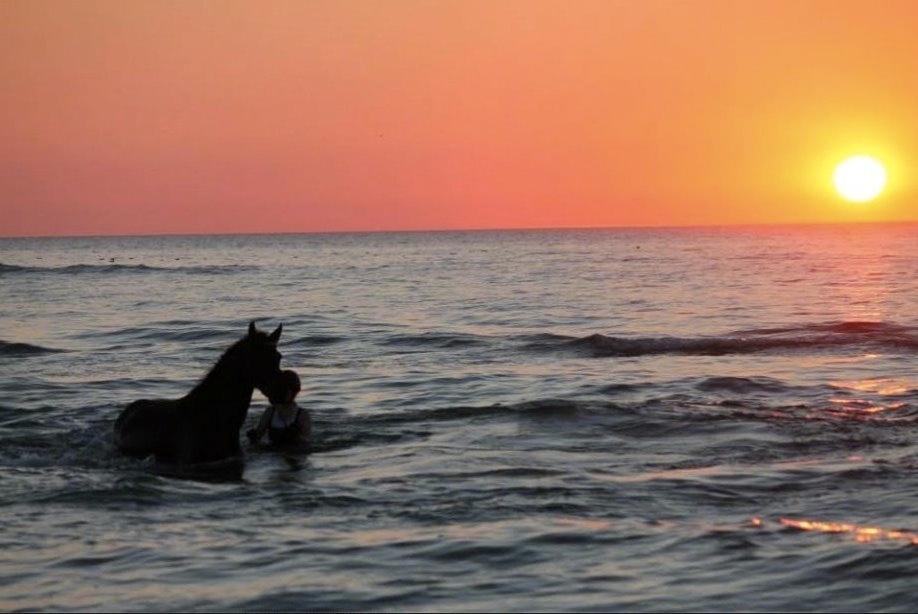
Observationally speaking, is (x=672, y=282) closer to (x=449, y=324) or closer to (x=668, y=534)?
(x=449, y=324)

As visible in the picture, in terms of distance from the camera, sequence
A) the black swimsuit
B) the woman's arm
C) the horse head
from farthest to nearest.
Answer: the woman's arm → the black swimsuit → the horse head

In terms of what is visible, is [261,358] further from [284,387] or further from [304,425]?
[304,425]

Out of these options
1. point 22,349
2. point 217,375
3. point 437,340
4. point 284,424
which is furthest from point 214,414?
point 437,340

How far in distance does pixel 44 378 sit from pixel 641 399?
30.7ft

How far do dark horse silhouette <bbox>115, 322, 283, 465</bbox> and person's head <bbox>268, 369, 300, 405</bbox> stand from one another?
6 centimetres

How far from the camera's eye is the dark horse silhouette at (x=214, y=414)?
12086 millimetres

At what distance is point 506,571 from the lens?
8211 mm

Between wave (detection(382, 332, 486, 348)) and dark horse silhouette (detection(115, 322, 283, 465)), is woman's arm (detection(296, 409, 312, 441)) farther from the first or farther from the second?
wave (detection(382, 332, 486, 348))

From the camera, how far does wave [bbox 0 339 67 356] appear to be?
973 inches

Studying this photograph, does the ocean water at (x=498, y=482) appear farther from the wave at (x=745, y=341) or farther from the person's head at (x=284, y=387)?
the person's head at (x=284, y=387)

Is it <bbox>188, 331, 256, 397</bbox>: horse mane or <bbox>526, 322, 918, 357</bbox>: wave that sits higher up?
<bbox>188, 331, 256, 397</bbox>: horse mane

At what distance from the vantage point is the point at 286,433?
13.1 m

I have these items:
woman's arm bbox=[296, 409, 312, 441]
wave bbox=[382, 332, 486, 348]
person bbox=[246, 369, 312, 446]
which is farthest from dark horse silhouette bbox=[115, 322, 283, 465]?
wave bbox=[382, 332, 486, 348]

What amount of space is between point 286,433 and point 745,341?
1374cm
